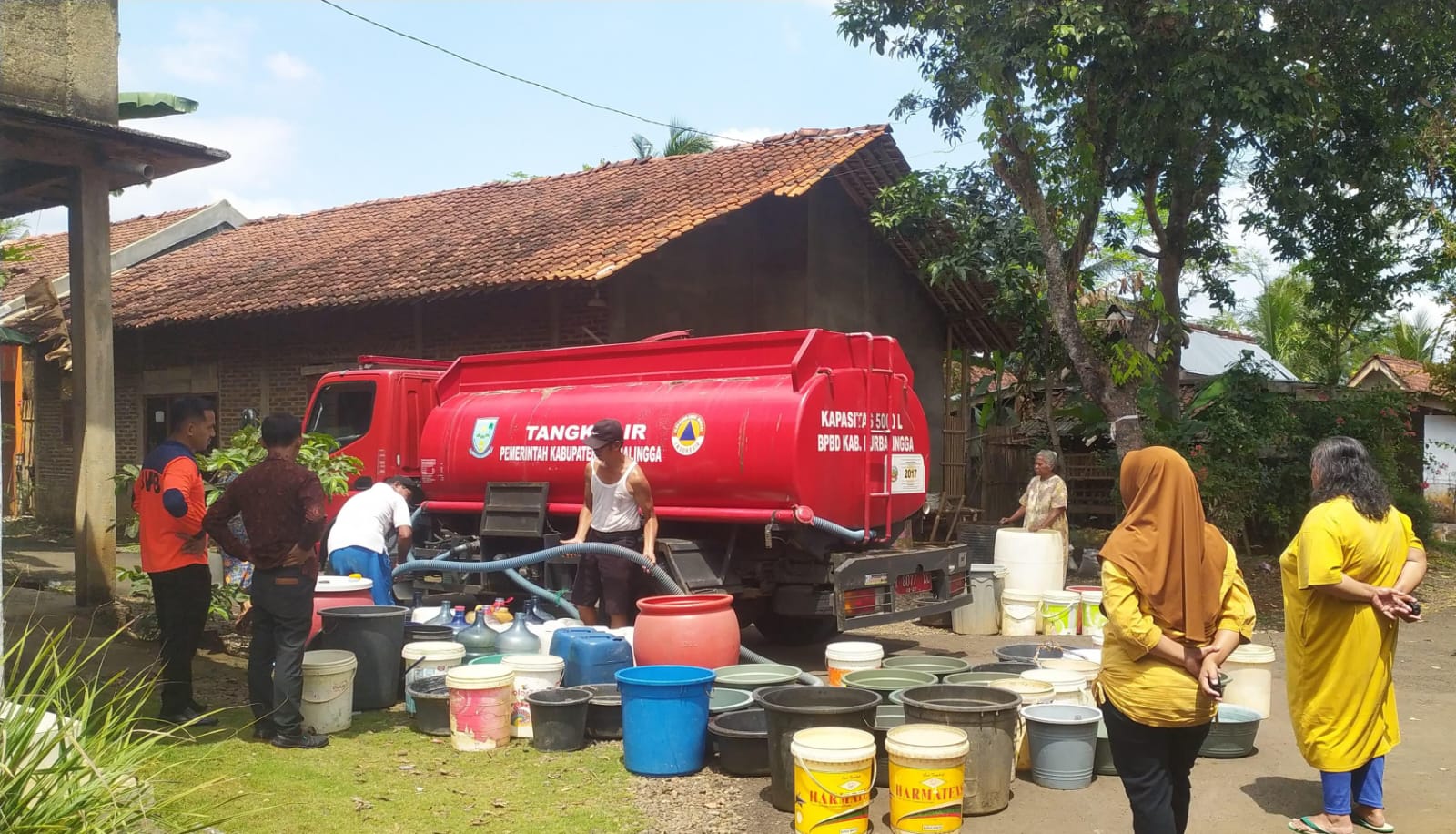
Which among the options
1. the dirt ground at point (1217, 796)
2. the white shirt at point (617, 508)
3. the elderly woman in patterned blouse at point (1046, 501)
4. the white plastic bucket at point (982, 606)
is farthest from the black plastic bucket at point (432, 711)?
the elderly woman in patterned blouse at point (1046, 501)

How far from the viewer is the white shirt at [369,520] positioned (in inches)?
317

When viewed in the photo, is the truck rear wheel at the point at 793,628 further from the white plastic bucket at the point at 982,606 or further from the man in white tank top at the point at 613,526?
the man in white tank top at the point at 613,526

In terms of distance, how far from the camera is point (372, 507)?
26.6 feet

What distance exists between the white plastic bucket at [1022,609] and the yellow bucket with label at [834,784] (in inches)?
213

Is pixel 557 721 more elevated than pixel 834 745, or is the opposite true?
pixel 834 745

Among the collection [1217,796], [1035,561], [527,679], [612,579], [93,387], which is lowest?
[1217,796]

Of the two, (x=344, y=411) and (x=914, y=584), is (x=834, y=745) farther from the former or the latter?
(x=344, y=411)

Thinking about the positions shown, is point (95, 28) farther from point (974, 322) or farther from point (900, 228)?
point (974, 322)

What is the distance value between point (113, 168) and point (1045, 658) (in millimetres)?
8956

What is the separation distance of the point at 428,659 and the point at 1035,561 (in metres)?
5.63

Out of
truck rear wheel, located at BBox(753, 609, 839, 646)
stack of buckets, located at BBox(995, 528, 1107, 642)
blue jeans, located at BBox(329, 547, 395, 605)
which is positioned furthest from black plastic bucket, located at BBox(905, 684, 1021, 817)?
stack of buckets, located at BBox(995, 528, 1107, 642)

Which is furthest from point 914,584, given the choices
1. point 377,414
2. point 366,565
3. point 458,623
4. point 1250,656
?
point 377,414

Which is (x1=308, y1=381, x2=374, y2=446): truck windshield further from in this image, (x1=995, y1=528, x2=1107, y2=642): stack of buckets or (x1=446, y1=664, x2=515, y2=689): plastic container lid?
(x1=995, y1=528, x2=1107, y2=642): stack of buckets

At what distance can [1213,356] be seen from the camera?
77.5ft
